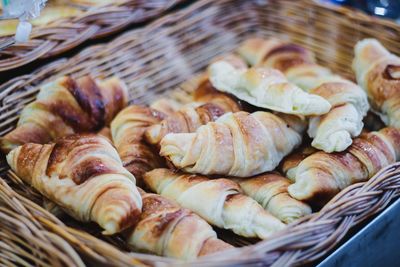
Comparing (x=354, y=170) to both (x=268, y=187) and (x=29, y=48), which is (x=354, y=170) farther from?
(x=29, y=48)

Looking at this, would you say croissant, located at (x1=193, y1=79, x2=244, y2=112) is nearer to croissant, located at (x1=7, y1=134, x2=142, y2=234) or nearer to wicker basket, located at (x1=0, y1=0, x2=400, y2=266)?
wicker basket, located at (x1=0, y1=0, x2=400, y2=266)

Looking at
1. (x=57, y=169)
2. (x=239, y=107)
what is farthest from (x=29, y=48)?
(x=239, y=107)

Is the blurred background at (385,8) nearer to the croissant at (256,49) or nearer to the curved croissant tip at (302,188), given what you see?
the croissant at (256,49)

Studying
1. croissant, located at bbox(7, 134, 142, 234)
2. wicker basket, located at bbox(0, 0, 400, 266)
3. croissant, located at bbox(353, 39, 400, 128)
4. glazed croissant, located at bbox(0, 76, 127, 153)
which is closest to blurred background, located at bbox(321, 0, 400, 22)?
wicker basket, located at bbox(0, 0, 400, 266)

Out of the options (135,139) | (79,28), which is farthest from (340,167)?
(79,28)

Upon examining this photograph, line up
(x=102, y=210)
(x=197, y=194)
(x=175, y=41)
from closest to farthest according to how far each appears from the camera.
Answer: (x=102, y=210), (x=197, y=194), (x=175, y=41)

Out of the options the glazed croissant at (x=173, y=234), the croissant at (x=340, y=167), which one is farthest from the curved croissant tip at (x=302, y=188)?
the glazed croissant at (x=173, y=234)

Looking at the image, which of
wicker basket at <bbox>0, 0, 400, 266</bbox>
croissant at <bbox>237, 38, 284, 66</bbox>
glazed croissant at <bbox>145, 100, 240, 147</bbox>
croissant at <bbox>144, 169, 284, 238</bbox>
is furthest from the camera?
croissant at <bbox>237, 38, 284, 66</bbox>
